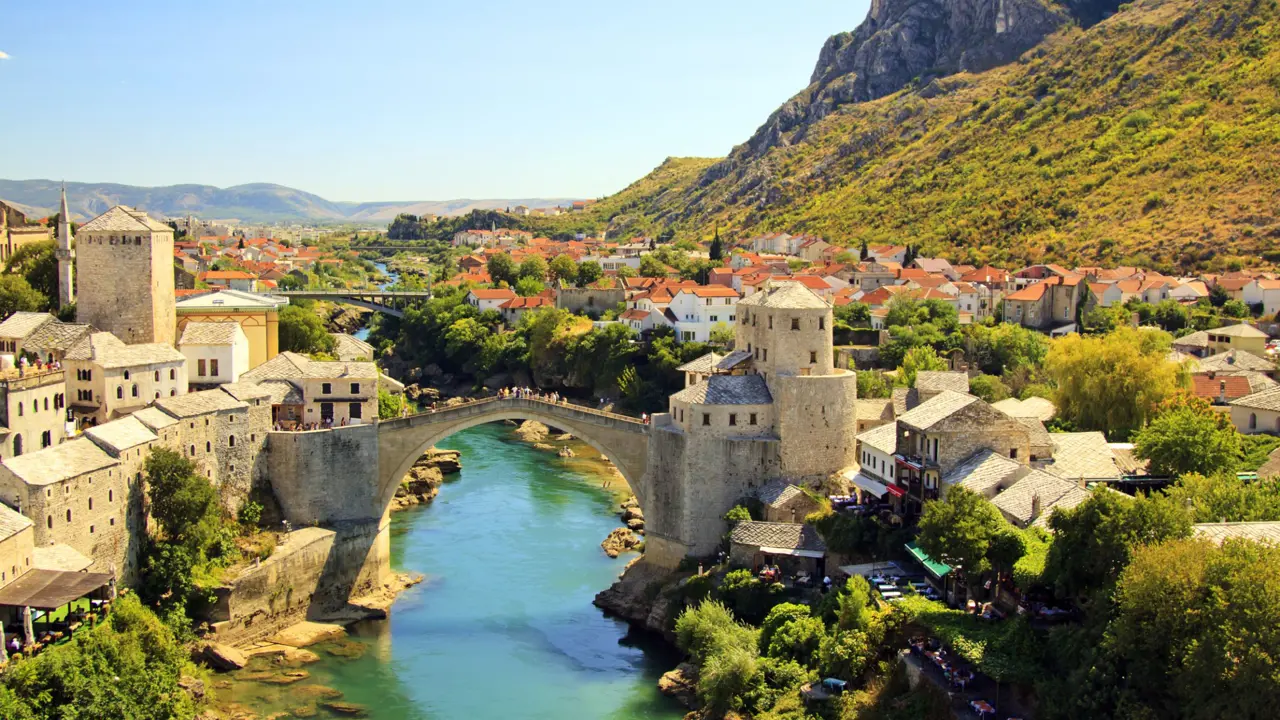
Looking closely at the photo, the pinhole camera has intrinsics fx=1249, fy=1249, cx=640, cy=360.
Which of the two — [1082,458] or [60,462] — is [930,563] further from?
[60,462]

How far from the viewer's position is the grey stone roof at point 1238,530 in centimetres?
2548

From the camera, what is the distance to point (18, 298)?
45469mm

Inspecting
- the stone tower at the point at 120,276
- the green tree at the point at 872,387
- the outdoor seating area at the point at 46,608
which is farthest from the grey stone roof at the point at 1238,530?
the stone tower at the point at 120,276

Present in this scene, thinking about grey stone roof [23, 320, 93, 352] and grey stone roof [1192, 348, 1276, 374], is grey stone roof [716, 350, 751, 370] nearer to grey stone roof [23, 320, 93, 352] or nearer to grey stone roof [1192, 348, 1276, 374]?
grey stone roof [1192, 348, 1276, 374]

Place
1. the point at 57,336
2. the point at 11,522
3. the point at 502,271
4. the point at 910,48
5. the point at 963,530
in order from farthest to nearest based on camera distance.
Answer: the point at 910,48, the point at 502,271, the point at 57,336, the point at 11,522, the point at 963,530

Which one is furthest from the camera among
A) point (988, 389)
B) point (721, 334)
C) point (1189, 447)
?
point (721, 334)

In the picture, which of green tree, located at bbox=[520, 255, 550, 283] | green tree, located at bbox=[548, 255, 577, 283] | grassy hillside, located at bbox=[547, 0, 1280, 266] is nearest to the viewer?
grassy hillside, located at bbox=[547, 0, 1280, 266]

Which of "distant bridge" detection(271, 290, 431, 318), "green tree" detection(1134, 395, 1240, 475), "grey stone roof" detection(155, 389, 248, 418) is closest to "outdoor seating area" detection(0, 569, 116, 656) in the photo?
"grey stone roof" detection(155, 389, 248, 418)

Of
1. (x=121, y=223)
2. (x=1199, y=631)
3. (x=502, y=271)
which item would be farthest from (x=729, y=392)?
(x=502, y=271)

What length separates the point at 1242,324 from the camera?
2147 inches

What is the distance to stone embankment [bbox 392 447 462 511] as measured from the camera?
165ft

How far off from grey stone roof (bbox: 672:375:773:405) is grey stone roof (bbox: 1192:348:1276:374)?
19.6 meters

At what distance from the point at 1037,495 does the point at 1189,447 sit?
595cm

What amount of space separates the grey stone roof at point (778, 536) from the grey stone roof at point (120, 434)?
55.3ft
